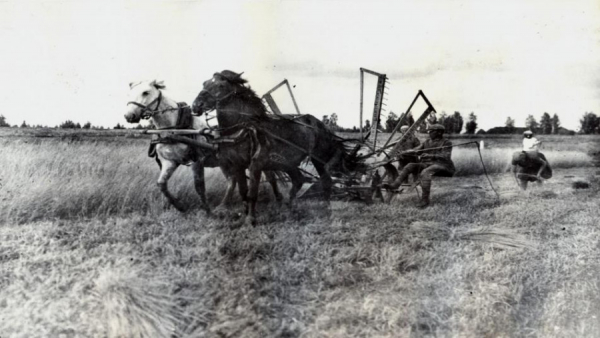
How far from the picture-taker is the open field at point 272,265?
14.2ft

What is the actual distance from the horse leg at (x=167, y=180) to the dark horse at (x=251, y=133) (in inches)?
28.4

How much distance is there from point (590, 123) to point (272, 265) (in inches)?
298

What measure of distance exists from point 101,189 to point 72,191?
1.36ft

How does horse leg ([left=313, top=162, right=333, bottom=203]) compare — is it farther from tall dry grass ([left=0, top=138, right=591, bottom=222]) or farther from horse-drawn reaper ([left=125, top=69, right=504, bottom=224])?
tall dry grass ([left=0, top=138, right=591, bottom=222])

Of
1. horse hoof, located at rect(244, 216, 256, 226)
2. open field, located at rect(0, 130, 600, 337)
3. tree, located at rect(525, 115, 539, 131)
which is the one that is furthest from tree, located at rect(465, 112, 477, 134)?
horse hoof, located at rect(244, 216, 256, 226)

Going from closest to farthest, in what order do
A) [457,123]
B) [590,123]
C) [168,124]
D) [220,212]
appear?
[168,124] → [220,212] → [590,123] → [457,123]

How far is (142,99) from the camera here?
6527 mm

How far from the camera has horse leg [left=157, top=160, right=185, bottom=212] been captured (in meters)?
6.73

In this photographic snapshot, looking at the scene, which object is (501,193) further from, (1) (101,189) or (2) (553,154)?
(2) (553,154)

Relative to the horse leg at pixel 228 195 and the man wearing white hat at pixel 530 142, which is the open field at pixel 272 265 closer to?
the horse leg at pixel 228 195

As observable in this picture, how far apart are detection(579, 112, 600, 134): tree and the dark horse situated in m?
5.08

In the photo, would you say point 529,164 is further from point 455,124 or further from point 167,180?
point 167,180

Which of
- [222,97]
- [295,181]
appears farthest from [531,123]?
[222,97]

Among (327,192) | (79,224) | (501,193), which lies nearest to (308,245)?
(327,192)
